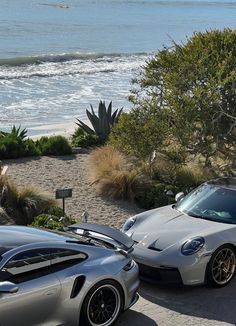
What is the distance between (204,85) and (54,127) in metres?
10.5

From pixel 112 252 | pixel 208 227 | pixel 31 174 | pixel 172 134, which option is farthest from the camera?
pixel 31 174

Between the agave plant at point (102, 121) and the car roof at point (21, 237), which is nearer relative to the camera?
the car roof at point (21, 237)

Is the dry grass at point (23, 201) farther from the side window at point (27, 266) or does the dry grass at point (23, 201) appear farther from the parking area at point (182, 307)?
the side window at point (27, 266)

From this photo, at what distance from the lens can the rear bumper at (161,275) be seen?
848 cm

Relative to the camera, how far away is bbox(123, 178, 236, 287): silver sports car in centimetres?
852

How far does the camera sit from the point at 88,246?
7312 mm

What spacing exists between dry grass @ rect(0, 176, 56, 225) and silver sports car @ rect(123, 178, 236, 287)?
2.62 metres

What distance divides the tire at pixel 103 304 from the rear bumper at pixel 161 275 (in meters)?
1.22

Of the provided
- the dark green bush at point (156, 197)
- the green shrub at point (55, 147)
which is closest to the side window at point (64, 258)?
the dark green bush at point (156, 197)

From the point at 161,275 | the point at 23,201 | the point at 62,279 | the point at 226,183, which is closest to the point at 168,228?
the point at 161,275

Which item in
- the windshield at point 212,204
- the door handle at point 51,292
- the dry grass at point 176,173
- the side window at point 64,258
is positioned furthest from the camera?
the dry grass at point 176,173

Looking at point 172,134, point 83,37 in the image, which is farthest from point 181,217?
point 83,37

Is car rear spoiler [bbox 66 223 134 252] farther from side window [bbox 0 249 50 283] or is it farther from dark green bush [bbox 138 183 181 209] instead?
dark green bush [bbox 138 183 181 209]

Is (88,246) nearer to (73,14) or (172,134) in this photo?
(172,134)
